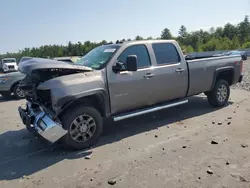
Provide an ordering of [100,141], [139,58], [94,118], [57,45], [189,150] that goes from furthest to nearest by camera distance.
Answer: [57,45]
[139,58]
[100,141]
[94,118]
[189,150]

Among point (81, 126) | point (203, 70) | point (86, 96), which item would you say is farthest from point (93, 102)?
point (203, 70)

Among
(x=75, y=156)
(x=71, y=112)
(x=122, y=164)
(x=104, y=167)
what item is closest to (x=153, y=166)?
(x=122, y=164)

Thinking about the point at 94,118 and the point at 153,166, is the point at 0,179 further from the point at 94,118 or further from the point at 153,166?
the point at 153,166

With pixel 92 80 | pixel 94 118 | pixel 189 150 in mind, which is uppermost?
pixel 92 80

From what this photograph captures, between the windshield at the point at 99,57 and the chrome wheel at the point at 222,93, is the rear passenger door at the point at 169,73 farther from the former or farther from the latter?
the chrome wheel at the point at 222,93

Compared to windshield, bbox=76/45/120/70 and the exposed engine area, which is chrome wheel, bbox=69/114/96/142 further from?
windshield, bbox=76/45/120/70

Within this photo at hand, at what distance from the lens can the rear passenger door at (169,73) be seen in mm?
5738

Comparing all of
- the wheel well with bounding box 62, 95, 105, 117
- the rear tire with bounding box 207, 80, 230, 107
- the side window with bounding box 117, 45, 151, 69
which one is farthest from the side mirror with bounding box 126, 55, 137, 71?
the rear tire with bounding box 207, 80, 230, 107

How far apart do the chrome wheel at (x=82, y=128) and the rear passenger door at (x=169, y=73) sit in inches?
67.4

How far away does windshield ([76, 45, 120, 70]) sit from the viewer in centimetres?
517

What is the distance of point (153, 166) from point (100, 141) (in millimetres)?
1556

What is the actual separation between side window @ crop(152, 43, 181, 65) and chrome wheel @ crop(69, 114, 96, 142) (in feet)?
7.06

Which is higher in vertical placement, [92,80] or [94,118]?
[92,80]

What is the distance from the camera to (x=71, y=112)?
454cm
